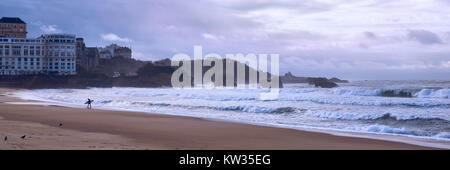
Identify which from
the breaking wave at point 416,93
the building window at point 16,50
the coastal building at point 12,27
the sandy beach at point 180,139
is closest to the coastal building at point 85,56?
the coastal building at point 12,27

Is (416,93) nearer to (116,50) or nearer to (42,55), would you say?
(42,55)

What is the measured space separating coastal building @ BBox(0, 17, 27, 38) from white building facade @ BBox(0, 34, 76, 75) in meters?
4.76

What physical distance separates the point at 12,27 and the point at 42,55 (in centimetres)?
969

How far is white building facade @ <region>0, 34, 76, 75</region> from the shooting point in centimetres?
7975

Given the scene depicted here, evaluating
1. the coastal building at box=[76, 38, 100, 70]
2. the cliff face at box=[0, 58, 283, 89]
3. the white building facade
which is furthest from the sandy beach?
the coastal building at box=[76, 38, 100, 70]

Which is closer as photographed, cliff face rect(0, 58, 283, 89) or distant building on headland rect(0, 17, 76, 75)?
cliff face rect(0, 58, 283, 89)

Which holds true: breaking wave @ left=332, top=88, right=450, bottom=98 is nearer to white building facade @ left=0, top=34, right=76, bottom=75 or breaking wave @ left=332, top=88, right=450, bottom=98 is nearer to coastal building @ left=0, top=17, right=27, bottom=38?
white building facade @ left=0, top=34, right=76, bottom=75

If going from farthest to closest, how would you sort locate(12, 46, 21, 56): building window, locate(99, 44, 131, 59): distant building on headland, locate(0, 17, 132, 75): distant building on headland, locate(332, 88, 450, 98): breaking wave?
locate(99, 44, 131, 59): distant building on headland → locate(12, 46, 21, 56): building window → locate(0, 17, 132, 75): distant building on headland → locate(332, 88, 450, 98): breaking wave

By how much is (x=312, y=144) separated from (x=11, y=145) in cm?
632

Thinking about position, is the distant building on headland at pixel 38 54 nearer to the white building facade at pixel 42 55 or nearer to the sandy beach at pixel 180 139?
the white building facade at pixel 42 55

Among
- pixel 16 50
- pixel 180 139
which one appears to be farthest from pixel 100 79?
pixel 180 139

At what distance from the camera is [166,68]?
93750 millimetres
